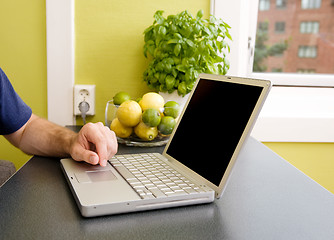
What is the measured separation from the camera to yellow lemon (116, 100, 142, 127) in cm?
103

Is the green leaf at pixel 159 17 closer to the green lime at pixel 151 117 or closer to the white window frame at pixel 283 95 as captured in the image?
the white window frame at pixel 283 95

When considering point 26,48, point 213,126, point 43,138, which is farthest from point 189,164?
point 26,48

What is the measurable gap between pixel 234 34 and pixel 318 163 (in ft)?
2.05

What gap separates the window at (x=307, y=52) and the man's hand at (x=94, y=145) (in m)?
1.27

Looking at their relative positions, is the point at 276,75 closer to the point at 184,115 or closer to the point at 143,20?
the point at 143,20

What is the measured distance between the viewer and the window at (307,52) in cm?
181

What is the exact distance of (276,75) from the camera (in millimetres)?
1719

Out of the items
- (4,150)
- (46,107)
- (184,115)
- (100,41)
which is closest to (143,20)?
(100,41)

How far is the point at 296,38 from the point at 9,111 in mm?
1342

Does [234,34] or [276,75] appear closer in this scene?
[234,34]

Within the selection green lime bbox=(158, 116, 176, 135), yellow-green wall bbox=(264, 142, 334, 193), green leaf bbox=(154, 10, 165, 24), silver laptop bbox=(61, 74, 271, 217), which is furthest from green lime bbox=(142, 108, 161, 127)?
yellow-green wall bbox=(264, 142, 334, 193)

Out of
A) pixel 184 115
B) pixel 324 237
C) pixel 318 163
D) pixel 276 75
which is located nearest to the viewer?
pixel 324 237

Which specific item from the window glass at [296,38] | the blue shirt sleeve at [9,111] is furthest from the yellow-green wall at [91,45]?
the window glass at [296,38]

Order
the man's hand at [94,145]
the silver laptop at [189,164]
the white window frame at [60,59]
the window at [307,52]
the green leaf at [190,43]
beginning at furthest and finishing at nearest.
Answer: the window at [307,52] → the white window frame at [60,59] → the green leaf at [190,43] → the man's hand at [94,145] → the silver laptop at [189,164]
